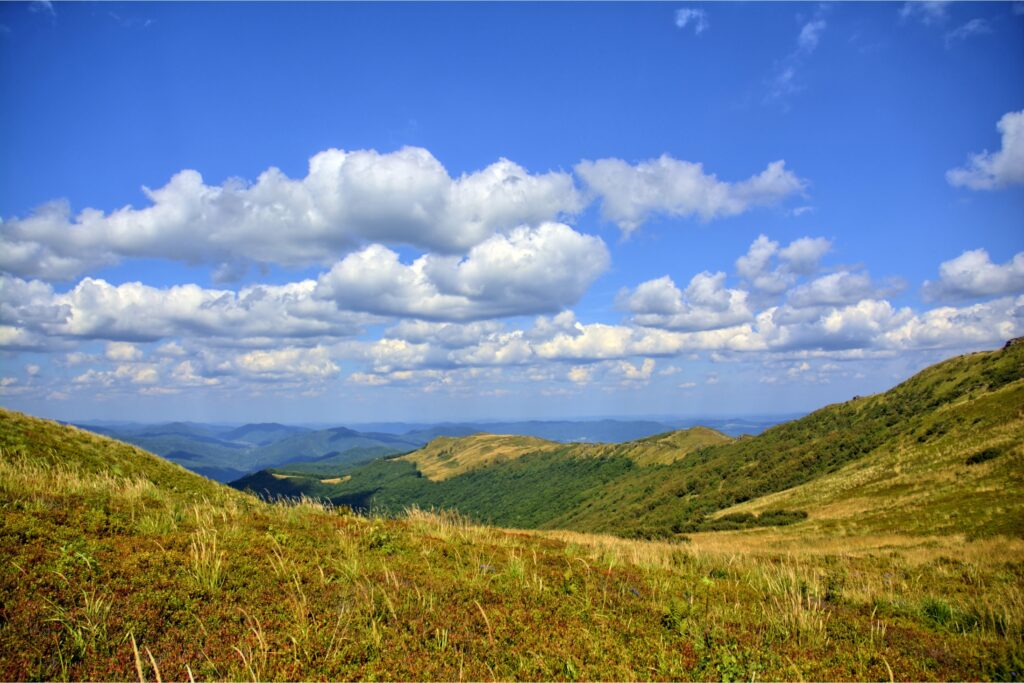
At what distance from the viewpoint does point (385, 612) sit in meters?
7.11

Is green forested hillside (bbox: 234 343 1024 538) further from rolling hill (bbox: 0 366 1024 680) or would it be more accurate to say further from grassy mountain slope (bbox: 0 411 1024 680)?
grassy mountain slope (bbox: 0 411 1024 680)

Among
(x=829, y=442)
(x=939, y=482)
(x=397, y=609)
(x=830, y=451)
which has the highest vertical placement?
(x=397, y=609)

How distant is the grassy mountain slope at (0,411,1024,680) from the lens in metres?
5.74

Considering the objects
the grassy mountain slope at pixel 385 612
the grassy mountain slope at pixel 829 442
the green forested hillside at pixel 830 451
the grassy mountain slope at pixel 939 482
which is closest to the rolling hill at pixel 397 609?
the grassy mountain slope at pixel 385 612

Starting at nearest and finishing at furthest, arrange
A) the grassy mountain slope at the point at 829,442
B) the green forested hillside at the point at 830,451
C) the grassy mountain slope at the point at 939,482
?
the grassy mountain slope at the point at 939,482, the green forested hillside at the point at 830,451, the grassy mountain slope at the point at 829,442

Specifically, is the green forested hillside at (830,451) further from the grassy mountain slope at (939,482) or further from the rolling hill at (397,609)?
the rolling hill at (397,609)

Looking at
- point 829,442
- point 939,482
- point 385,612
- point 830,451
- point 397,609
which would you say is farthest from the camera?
point 829,442

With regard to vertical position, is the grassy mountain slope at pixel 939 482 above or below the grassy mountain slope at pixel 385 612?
below

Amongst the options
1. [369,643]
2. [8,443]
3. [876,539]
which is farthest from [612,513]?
[369,643]

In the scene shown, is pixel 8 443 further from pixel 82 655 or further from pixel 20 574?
pixel 82 655

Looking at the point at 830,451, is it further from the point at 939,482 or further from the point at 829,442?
the point at 939,482

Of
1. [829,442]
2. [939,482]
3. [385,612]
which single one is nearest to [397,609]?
[385,612]

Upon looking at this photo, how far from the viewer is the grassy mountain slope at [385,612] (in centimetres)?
574

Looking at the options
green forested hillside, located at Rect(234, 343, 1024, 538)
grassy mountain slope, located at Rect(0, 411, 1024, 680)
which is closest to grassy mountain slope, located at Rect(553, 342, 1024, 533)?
green forested hillside, located at Rect(234, 343, 1024, 538)
